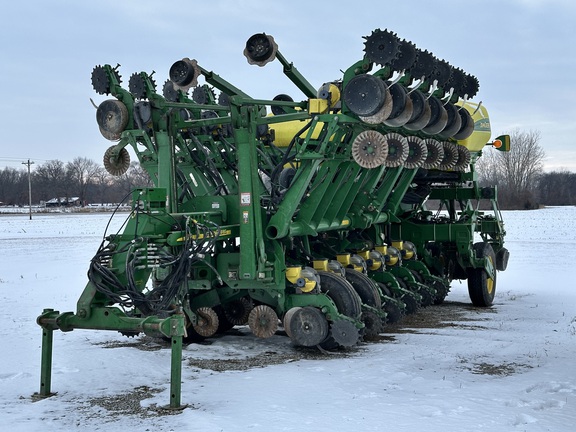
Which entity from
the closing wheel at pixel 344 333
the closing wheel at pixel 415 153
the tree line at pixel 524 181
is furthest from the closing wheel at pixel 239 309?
the tree line at pixel 524 181

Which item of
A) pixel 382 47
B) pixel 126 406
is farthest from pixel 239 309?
pixel 382 47

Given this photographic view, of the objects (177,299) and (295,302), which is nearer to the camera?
(177,299)

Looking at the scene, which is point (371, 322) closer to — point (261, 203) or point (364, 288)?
point (364, 288)

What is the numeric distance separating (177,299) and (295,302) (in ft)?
Answer: 4.77

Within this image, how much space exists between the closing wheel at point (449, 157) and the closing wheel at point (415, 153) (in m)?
1.72

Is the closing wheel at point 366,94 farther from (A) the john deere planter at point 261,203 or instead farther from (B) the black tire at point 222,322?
(B) the black tire at point 222,322

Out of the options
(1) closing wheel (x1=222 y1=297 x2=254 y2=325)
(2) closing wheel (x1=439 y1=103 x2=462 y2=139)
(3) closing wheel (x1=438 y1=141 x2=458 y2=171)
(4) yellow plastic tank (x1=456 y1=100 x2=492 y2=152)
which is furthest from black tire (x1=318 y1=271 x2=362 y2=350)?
(4) yellow plastic tank (x1=456 y1=100 x2=492 y2=152)

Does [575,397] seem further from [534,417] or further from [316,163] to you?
[316,163]

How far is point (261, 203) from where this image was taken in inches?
336

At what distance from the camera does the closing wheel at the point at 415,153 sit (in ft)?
32.4

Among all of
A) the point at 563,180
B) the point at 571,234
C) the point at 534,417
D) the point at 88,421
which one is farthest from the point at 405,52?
the point at 563,180

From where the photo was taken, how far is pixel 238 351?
8320 mm

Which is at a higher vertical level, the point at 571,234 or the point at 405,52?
the point at 405,52

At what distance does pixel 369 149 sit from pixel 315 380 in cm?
270
